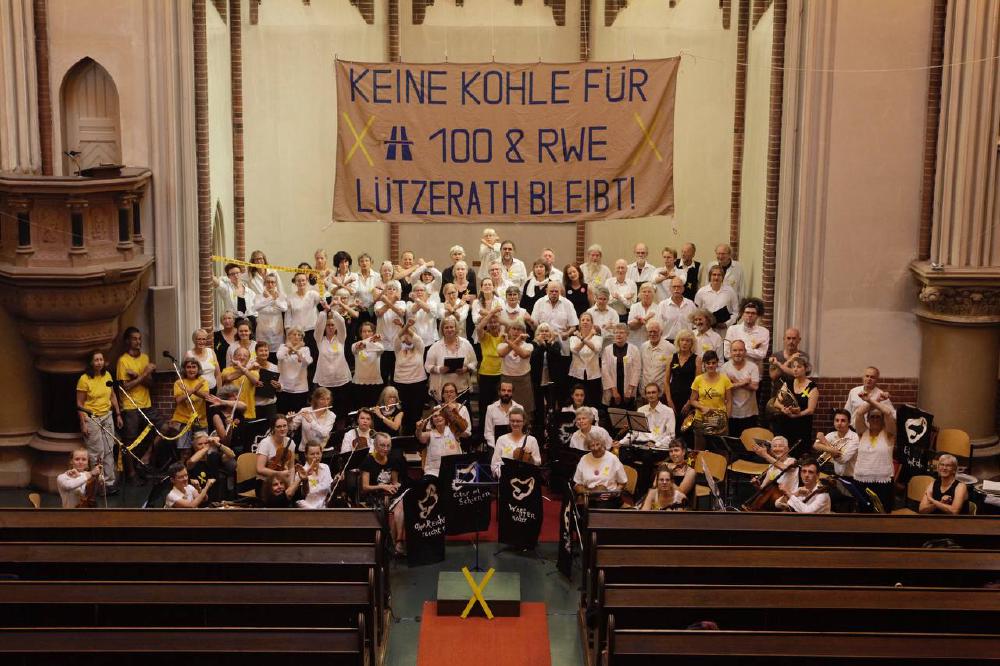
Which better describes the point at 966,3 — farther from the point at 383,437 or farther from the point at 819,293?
the point at 383,437

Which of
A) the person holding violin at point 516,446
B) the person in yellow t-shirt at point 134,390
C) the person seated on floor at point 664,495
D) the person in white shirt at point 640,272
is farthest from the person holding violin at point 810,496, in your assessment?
the person in yellow t-shirt at point 134,390

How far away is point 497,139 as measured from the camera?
13.0 meters

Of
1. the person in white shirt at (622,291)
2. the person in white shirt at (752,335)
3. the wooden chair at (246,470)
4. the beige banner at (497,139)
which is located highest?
the beige banner at (497,139)

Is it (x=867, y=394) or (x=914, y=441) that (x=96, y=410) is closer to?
(x=867, y=394)

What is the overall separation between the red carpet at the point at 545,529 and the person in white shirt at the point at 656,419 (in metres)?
1.06

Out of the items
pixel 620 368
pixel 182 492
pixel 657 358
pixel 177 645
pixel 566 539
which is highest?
pixel 657 358

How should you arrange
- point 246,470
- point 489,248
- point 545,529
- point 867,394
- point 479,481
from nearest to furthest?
point 479,481 → point 246,470 → point 867,394 → point 545,529 → point 489,248

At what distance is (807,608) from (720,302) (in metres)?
5.60

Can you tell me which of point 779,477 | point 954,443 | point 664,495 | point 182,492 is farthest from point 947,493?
point 182,492

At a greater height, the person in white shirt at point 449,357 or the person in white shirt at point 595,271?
the person in white shirt at point 595,271

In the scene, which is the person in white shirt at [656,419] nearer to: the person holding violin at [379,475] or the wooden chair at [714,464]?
the wooden chair at [714,464]

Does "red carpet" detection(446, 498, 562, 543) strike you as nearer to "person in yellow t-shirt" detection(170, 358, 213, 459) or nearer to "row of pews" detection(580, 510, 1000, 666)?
"row of pews" detection(580, 510, 1000, 666)

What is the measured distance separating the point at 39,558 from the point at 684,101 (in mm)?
10796

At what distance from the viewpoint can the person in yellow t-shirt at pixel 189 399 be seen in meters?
12.4
